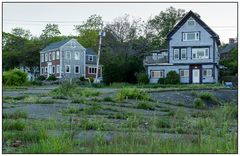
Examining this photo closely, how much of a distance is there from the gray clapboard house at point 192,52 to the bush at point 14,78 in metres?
16.7

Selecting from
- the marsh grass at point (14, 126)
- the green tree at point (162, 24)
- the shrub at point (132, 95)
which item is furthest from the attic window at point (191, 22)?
the marsh grass at point (14, 126)

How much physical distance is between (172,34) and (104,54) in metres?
12.2

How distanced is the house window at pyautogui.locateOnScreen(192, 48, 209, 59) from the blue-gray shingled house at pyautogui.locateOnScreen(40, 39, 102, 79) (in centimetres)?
2006

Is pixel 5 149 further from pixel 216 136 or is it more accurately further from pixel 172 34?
pixel 172 34

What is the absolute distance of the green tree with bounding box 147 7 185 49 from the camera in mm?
70613

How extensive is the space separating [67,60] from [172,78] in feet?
78.1

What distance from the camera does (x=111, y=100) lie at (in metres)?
19.3

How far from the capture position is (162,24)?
237 feet

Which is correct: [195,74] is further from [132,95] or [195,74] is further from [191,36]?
[132,95]

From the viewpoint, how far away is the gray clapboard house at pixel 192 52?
5491 cm

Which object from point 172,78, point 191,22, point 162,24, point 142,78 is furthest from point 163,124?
point 162,24

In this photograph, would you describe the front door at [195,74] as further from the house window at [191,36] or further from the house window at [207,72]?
the house window at [191,36]

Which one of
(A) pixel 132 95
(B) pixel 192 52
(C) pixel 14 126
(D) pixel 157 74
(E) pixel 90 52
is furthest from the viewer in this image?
(E) pixel 90 52

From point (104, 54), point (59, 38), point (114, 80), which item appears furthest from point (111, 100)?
point (59, 38)
